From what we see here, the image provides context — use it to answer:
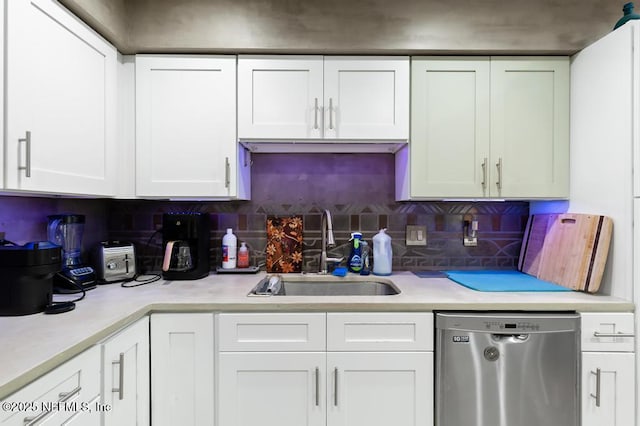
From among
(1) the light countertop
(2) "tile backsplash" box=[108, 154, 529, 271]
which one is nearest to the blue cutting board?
(1) the light countertop

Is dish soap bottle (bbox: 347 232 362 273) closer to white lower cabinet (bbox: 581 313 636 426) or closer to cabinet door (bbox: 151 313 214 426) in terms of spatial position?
cabinet door (bbox: 151 313 214 426)

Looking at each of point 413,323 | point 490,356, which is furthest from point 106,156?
point 490,356

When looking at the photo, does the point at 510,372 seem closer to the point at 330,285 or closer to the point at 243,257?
the point at 330,285

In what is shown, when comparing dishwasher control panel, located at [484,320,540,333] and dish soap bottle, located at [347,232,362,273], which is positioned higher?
dish soap bottle, located at [347,232,362,273]

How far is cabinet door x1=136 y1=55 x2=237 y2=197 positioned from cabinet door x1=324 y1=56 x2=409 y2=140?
1.62 ft

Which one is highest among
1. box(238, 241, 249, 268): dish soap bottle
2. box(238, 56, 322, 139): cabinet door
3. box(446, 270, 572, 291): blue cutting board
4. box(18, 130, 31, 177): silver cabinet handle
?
box(238, 56, 322, 139): cabinet door

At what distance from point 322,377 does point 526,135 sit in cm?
152

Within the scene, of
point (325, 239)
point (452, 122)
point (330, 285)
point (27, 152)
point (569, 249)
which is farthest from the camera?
point (325, 239)

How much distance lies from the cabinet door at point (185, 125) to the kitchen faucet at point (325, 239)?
57cm

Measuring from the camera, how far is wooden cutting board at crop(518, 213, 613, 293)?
149cm

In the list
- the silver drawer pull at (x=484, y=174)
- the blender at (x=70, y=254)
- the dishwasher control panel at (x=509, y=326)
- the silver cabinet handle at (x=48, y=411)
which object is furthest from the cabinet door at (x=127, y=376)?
the silver drawer pull at (x=484, y=174)

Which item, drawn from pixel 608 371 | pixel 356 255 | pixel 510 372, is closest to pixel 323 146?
pixel 356 255

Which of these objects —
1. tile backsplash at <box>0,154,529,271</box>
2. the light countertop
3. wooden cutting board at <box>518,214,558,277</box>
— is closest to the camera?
the light countertop

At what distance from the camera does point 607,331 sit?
139 centimetres
